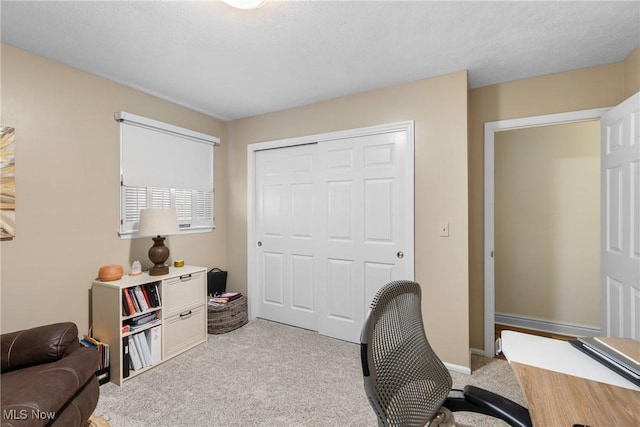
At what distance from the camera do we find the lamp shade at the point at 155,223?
2539 millimetres

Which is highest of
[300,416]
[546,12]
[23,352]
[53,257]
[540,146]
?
[546,12]

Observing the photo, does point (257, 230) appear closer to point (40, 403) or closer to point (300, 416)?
point (300, 416)

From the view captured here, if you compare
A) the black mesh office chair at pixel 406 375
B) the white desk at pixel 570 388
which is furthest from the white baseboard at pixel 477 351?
the black mesh office chair at pixel 406 375

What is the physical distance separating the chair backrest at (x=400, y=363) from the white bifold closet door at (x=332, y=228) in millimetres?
1691

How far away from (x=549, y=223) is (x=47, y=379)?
4444mm

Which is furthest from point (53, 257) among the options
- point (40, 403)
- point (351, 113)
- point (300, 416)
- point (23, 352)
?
point (351, 113)

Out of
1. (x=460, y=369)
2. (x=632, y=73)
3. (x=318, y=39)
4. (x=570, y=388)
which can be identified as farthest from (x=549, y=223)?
(x=318, y=39)

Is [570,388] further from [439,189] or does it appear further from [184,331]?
[184,331]

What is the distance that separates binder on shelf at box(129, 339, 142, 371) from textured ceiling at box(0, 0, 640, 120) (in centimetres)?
223

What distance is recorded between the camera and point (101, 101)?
2.55m

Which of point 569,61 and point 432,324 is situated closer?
point 569,61

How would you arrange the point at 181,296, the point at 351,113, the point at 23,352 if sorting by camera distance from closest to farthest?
1. the point at 23,352
2. the point at 181,296
3. the point at 351,113

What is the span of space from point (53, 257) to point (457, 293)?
324cm
